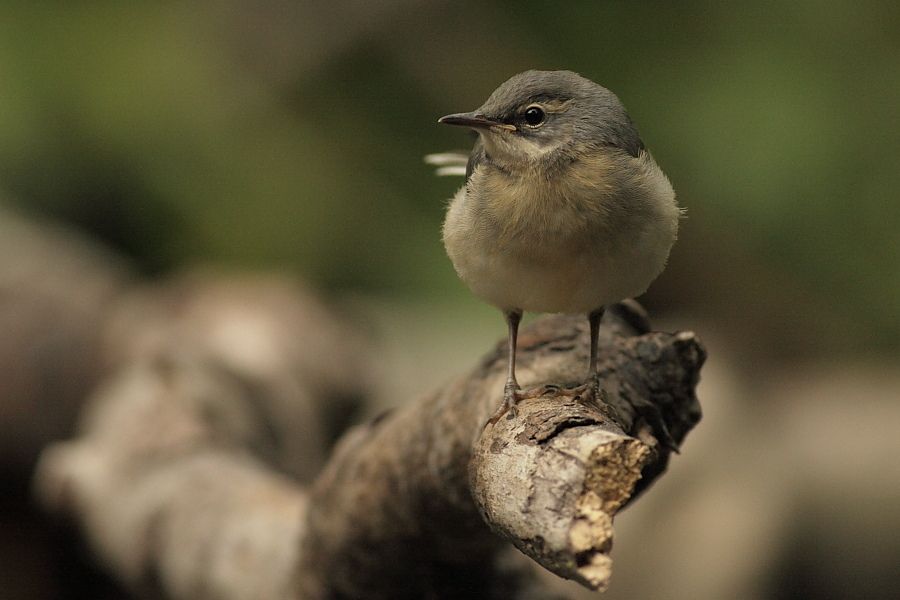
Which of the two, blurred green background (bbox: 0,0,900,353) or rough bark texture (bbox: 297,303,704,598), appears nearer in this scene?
rough bark texture (bbox: 297,303,704,598)

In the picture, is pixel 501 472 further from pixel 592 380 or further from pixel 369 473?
pixel 369 473

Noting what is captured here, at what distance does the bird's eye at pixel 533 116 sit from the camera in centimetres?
263

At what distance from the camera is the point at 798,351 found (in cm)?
682

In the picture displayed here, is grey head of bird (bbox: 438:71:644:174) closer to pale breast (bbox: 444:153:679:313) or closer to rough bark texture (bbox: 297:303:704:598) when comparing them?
pale breast (bbox: 444:153:679:313)

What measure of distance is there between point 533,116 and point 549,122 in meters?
0.04

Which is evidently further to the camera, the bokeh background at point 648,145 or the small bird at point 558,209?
the bokeh background at point 648,145

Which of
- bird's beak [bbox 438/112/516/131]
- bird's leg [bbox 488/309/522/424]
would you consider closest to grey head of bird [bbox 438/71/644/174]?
bird's beak [bbox 438/112/516/131]

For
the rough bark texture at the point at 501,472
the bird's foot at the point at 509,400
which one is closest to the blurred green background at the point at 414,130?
the rough bark texture at the point at 501,472

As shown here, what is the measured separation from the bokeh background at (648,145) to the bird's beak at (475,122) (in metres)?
3.22

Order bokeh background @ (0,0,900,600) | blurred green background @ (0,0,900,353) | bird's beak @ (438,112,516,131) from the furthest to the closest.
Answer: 1. blurred green background @ (0,0,900,353)
2. bokeh background @ (0,0,900,600)
3. bird's beak @ (438,112,516,131)

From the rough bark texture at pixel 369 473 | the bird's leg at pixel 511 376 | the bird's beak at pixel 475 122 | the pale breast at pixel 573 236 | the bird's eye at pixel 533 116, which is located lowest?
the rough bark texture at pixel 369 473

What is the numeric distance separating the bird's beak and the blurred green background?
3783 mm

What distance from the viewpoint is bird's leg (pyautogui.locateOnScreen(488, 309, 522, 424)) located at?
2.33 metres

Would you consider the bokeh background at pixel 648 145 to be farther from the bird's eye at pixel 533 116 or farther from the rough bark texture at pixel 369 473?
the bird's eye at pixel 533 116
